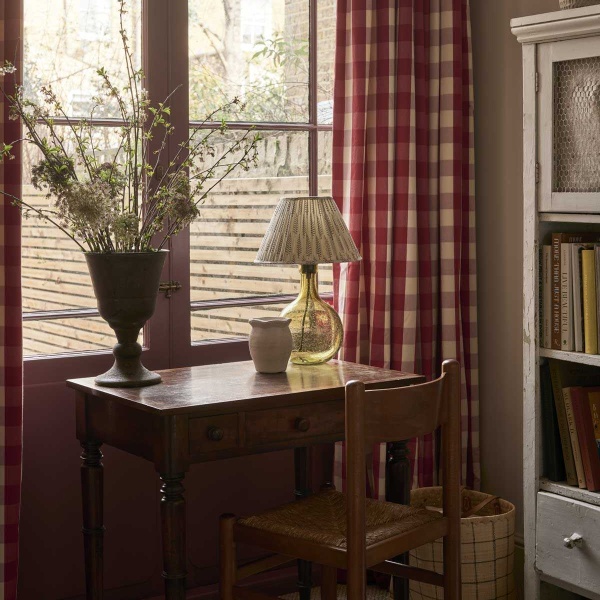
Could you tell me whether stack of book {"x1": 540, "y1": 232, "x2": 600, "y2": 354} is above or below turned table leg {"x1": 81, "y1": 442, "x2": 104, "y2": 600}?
above

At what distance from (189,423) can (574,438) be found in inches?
43.0

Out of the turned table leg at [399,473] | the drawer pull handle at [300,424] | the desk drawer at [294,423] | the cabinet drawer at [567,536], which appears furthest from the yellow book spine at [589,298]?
the drawer pull handle at [300,424]

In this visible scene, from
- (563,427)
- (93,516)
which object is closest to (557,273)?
(563,427)

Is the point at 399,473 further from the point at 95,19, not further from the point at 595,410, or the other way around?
the point at 95,19

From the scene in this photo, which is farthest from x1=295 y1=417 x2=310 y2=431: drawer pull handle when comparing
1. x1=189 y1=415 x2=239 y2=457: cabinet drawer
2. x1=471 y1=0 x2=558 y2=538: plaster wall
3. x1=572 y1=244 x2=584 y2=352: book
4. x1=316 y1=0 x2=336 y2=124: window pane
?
x1=316 y1=0 x2=336 y2=124: window pane

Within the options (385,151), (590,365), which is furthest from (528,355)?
(385,151)

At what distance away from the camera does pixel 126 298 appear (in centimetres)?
249

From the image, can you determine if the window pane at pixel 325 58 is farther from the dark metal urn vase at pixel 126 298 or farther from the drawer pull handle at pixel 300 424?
the drawer pull handle at pixel 300 424

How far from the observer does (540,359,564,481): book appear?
2781 millimetres

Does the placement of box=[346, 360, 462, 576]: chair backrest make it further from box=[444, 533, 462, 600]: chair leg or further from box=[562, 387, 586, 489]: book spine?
box=[562, 387, 586, 489]: book spine

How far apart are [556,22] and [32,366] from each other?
1698 mm

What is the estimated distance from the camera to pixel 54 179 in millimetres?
2369

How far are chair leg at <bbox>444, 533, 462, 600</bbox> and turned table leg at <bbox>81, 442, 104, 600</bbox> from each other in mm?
893

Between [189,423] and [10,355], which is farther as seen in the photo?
[10,355]
